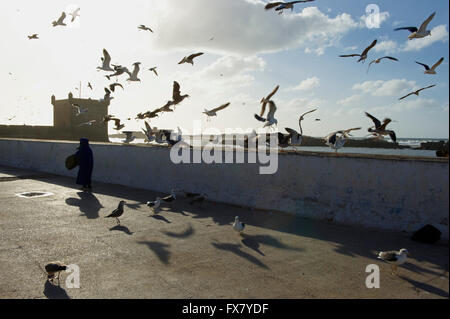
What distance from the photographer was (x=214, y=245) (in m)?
6.16

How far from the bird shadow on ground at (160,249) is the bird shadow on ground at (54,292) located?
1474 mm

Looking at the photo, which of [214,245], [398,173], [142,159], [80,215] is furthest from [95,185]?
[398,173]

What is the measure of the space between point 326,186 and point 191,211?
347 cm

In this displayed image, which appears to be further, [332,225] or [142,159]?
[142,159]

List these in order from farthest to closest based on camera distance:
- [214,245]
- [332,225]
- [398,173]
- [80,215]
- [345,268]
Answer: [80,215] < [332,225] < [398,173] < [214,245] < [345,268]

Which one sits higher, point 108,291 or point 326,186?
point 326,186

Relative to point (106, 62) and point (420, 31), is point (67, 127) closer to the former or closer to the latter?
point (106, 62)

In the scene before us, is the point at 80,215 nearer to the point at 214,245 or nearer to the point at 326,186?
the point at 214,245

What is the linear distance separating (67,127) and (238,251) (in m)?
43.5

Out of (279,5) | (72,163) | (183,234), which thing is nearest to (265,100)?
(279,5)

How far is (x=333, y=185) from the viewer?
7.85m

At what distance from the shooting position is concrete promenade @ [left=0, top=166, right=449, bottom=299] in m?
4.29
